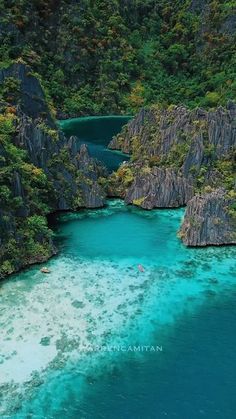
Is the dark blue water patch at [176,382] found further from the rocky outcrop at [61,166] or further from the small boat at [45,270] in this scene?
the rocky outcrop at [61,166]

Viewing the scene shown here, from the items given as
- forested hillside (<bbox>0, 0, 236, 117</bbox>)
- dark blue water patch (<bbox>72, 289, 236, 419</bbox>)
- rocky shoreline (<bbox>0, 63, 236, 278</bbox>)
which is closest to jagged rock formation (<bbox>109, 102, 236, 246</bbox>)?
rocky shoreline (<bbox>0, 63, 236, 278</bbox>)

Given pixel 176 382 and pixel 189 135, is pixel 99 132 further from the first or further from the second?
pixel 176 382

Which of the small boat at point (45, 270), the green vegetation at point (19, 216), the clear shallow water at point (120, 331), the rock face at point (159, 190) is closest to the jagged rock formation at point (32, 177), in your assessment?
the green vegetation at point (19, 216)

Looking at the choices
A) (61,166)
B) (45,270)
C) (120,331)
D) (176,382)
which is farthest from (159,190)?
(176,382)

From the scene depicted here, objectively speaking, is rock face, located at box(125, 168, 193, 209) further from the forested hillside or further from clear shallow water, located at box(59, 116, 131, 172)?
the forested hillside

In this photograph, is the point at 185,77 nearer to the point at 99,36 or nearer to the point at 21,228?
the point at 99,36

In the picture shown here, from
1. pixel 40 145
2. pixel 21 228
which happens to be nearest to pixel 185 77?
pixel 40 145
